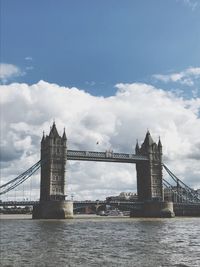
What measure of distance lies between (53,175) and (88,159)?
345 inches

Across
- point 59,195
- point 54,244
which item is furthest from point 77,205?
point 54,244

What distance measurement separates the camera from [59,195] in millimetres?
96250

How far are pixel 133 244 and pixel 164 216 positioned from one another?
70662 millimetres

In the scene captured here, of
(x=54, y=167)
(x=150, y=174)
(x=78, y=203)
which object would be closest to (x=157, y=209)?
(x=150, y=174)

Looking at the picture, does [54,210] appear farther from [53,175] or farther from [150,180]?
[150,180]

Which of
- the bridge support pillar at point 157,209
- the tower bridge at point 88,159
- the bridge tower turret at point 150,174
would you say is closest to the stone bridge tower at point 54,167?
the tower bridge at point 88,159

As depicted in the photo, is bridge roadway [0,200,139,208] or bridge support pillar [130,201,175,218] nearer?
bridge roadway [0,200,139,208]

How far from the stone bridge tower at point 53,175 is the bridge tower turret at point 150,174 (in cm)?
2398

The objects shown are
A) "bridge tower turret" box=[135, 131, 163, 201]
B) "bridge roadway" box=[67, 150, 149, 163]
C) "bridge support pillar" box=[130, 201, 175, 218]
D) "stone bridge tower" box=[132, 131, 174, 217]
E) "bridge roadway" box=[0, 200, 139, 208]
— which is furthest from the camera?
"bridge tower turret" box=[135, 131, 163, 201]

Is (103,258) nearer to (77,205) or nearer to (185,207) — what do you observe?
(77,205)

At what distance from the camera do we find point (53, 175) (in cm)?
9781

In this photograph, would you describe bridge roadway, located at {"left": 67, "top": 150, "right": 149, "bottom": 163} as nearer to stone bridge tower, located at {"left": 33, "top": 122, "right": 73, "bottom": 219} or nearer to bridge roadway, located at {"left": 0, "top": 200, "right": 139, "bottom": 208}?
stone bridge tower, located at {"left": 33, "top": 122, "right": 73, "bottom": 219}

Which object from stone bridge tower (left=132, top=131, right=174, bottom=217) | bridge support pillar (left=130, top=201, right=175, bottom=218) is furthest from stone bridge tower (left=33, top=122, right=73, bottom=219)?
stone bridge tower (left=132, top=131, right=174, bottom=217)

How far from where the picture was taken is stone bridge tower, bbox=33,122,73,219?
9162 centimetres
